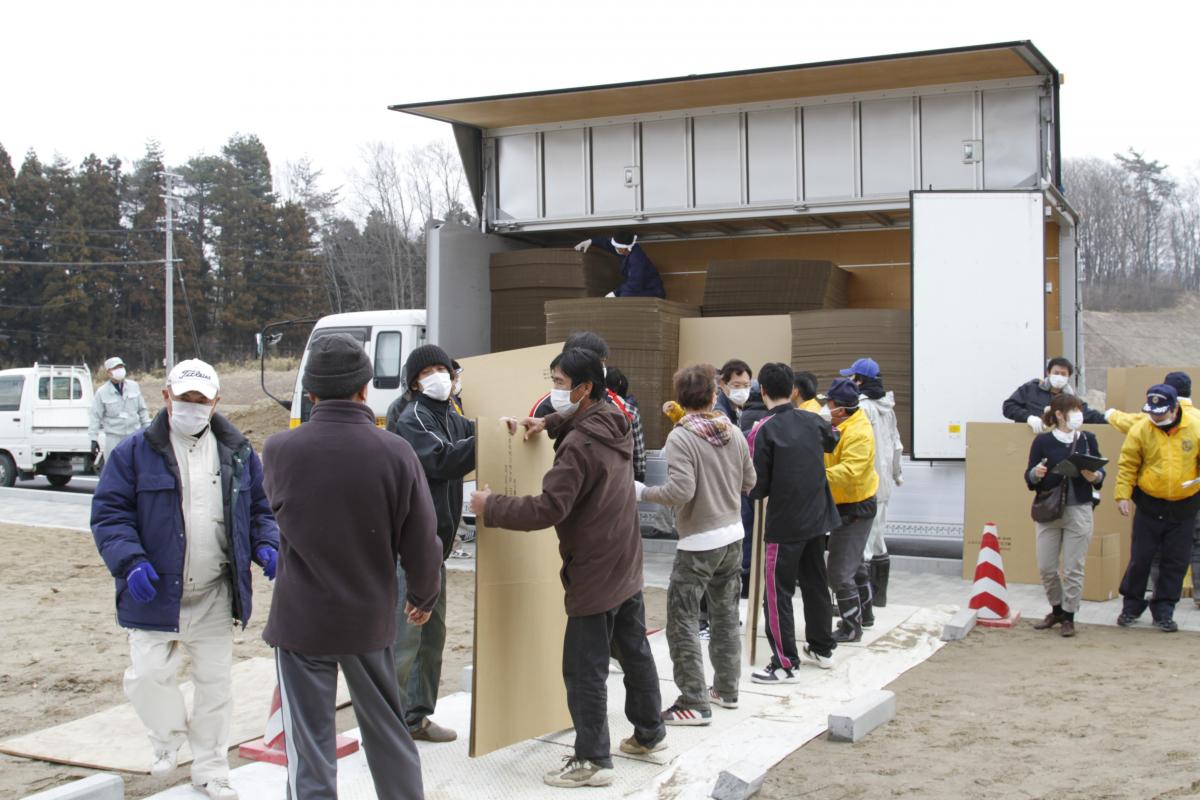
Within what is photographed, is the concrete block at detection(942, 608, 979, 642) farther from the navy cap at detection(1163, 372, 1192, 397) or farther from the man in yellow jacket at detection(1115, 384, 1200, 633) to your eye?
the navy cap at detection(1163, 372, 1192, 397)

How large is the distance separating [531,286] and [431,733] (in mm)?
7218

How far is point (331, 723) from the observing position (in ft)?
11.7

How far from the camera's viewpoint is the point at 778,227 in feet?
39.2

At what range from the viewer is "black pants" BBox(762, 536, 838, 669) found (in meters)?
6.15

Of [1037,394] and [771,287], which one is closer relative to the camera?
[1037,394]

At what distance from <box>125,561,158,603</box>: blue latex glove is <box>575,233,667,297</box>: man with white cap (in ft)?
26.5

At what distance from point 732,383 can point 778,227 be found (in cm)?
502

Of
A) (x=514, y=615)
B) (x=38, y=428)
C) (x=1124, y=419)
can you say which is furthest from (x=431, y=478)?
(x=38, y=428)

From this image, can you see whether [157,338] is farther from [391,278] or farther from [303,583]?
[303,583]

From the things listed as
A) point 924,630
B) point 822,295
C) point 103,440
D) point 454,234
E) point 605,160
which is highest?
point 605,160

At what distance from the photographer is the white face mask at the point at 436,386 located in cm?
498

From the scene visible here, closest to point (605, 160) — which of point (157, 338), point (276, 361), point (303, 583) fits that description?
point (303, 583)

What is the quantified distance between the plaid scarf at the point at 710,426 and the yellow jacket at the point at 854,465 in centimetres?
153

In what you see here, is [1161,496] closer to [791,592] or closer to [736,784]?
[791,592]
